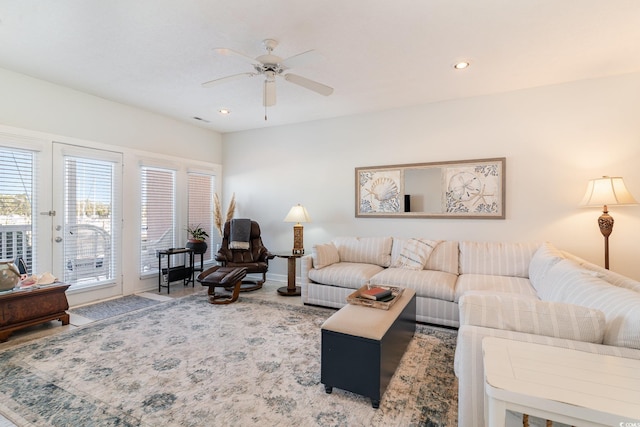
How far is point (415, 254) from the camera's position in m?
3.81

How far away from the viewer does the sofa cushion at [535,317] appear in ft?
4.50

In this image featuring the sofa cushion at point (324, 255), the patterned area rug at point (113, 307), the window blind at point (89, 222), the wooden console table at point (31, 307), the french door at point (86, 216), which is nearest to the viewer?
the wooden console table at point (31, 307)

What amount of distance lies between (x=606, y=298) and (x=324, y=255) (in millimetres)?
2898

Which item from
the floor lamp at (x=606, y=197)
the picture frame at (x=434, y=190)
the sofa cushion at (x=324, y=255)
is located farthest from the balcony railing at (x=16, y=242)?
the floor lamp at (x=606, y=197)

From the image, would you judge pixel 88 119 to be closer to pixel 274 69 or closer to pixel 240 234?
pixel 240 234

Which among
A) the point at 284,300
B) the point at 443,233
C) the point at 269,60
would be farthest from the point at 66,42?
the point at 443,233

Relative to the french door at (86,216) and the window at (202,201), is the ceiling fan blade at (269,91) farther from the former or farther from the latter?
the window at (202,201)

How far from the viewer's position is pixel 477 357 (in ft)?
4.87

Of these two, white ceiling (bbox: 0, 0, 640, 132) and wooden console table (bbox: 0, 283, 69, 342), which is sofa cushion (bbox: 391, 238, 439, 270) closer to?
white ceiling (bbox: 0, 0, 640, 132)

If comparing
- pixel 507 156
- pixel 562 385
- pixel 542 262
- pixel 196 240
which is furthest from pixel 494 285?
pixel 196 240

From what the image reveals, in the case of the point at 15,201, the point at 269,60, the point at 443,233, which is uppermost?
the point at 269,60

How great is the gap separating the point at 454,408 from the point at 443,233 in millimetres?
2614

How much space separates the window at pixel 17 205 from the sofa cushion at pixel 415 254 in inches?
175

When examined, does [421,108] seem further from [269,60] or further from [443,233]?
[269,60]
